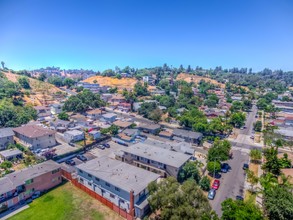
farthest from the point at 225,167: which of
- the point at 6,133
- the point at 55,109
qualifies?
the point at 55,109

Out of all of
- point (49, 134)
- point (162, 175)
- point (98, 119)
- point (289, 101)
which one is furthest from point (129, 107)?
point (289, 101)

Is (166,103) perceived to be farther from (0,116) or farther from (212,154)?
(0,116)

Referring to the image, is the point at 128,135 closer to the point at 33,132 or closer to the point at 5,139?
the point at 33,132

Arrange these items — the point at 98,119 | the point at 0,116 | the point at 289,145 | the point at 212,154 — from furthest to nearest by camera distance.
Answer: the point at 98,119 < the point at 0,116 < the point at 289,145 < the point at 212,154

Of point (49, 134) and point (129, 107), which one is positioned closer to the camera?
point (49, 134)

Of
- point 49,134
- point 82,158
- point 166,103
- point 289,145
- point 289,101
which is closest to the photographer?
point 82,158

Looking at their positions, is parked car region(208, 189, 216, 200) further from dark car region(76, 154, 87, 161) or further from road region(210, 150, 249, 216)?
dark car region(76, 154, 87, 161)
